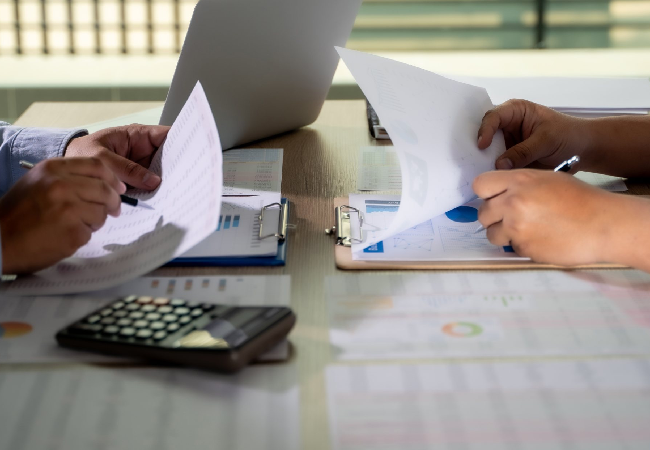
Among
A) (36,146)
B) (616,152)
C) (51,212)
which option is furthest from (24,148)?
(616,152)

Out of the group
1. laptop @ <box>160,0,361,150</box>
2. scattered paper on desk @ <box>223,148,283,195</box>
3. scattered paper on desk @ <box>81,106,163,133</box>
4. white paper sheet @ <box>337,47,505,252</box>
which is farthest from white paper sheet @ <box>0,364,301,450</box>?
scattered paper on desk @ <box>81,106,163,133</box>

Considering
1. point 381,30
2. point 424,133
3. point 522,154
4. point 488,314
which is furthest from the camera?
point 381,30

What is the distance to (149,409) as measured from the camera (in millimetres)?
483

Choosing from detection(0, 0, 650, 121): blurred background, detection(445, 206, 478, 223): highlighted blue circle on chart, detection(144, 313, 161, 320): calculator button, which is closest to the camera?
detection(144, 313, 161, 320): calculator button

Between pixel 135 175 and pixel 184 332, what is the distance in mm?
288

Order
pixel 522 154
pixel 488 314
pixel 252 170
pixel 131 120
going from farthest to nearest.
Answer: pixel 131 120 < pixel 252 170 < pixel 522 154 < pixel 488 314

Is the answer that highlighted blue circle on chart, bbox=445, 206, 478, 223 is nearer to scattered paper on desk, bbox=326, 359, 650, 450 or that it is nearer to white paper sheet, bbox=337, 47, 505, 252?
white paper sheet, bbox=337, 47, 505, 252

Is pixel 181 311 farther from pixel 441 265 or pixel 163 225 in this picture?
pixel 441 265

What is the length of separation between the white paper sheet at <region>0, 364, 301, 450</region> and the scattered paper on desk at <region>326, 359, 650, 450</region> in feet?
0.14

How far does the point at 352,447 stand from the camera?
17.6 inches

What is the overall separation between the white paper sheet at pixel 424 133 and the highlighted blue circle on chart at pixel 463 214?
23 mm

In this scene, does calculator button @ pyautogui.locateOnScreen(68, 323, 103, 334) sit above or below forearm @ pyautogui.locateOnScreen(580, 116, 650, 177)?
below

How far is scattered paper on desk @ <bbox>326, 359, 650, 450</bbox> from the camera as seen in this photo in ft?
1.48

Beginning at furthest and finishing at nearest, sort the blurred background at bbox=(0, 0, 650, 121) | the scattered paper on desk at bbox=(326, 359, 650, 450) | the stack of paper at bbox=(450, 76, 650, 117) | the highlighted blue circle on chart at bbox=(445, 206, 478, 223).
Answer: the blurred background at bbox=(0, 0, 650, 121) < the stack of paper at bbox=(450, 76, 650, 117) < the highlighted blue circle on chart at bbox=(445, 206, 478, 223) < the scattered paper on desk at bbox=(326, 359, 650, 450)
